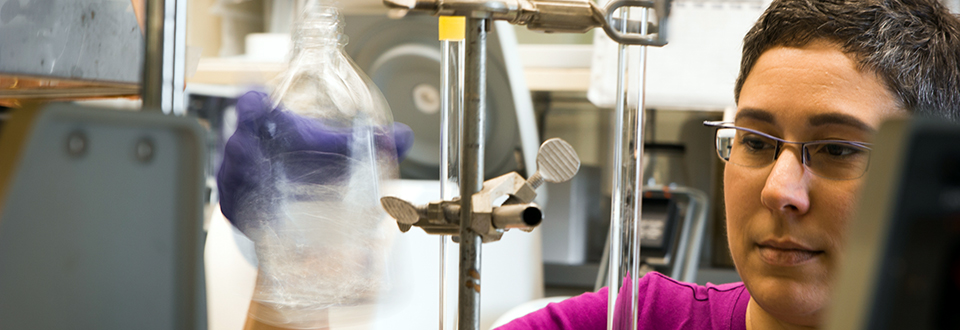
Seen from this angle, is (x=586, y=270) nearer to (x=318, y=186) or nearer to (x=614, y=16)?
(x=318, y=186)

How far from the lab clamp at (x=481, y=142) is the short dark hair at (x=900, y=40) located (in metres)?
0.35

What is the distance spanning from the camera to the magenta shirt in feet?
2.85

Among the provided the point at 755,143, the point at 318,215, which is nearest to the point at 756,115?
the point at 755,143

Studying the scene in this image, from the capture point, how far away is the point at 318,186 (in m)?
0.74

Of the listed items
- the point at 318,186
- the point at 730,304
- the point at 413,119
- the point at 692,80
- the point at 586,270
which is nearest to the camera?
the point at 318,186

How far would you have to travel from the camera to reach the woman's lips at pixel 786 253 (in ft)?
2.14

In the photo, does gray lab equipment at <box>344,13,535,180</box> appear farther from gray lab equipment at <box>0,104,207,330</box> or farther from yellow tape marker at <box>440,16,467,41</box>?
gray lab equipment at <box>0,104,207,330</box>

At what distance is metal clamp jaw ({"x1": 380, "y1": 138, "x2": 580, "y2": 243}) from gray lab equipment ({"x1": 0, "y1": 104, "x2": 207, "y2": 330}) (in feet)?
0.44

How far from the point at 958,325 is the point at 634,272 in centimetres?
27

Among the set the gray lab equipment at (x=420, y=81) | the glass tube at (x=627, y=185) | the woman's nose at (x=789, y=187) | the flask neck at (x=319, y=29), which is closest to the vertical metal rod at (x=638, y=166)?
the glass tube at (x=627, y=185)

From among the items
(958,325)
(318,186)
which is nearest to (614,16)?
(958,325)

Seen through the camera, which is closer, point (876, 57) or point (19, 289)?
point (19, 289)

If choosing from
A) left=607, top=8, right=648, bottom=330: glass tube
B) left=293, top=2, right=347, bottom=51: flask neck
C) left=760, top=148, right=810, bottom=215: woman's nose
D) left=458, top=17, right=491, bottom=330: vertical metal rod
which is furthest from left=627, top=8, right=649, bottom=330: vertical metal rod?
left=293, top=2, right=347, bottom=51: flask neck

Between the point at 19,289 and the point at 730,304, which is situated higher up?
the point at 19,289
